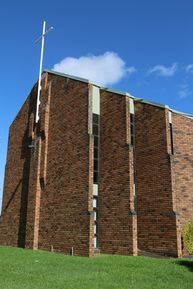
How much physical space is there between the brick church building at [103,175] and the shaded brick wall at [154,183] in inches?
1.8

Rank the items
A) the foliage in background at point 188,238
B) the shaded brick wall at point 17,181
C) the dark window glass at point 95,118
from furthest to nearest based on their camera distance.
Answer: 1. the shaded brick wall at point 17,181
2. the dark window glass at point 95,118
3. the foliage in background at point 188,238

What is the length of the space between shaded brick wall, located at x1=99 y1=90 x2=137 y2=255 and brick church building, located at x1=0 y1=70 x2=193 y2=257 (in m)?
0.04

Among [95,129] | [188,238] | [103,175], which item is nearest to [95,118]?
[95,129]

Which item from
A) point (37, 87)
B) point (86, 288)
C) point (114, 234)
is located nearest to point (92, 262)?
point (114, 234)

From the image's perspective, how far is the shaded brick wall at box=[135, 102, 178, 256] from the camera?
55.1 feet

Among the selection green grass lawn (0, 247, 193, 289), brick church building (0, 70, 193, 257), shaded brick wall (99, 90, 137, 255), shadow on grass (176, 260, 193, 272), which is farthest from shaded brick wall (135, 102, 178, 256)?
green grass lawn (0, 247, 193, 289)

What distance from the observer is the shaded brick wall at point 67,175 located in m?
16.7

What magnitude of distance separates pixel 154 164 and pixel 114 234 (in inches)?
157

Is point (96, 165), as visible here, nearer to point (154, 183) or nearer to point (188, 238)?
point (154, 183)

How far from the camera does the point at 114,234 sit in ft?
55.5

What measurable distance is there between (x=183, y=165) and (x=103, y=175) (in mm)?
4011

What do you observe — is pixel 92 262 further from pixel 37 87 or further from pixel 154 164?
pixel 37 87

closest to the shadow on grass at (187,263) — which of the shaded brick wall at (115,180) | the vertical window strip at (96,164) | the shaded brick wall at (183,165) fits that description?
the shaded brick wall at (115,180)

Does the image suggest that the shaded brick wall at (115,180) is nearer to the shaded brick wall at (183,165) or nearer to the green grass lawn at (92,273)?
the green grass lawn at (92,273)
